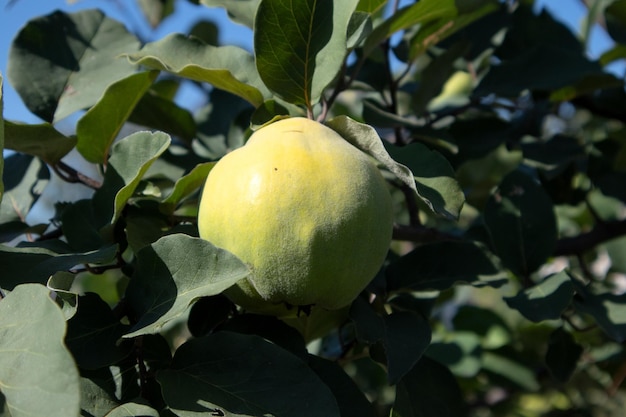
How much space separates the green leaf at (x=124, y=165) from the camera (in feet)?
2.91

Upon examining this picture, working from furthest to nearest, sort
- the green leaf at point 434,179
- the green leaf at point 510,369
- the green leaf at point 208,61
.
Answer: the green leaf at point 510,369 < the green leaf at point 208,61 < the green leaf at point 434,179

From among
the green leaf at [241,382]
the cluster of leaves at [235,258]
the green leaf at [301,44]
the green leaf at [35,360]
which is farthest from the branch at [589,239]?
the green leaf at [35,360]

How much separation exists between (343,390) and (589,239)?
772 millimetres

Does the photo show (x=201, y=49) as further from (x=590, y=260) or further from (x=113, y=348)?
(x=590, y=260)

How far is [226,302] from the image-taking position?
0.93 m

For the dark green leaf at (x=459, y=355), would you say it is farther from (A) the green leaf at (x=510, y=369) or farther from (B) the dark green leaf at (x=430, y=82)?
A: (B) the dark green leaf at (x=430, y=82)

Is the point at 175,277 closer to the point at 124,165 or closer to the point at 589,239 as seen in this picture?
the point at 124,165

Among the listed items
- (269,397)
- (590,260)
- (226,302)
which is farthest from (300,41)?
(590,260)

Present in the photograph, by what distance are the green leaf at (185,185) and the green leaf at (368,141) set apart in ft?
0.54

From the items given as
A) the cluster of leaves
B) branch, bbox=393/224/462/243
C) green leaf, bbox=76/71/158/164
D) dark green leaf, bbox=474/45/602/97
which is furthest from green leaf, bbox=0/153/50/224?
dark green leaf, bbox=474/45/602/97

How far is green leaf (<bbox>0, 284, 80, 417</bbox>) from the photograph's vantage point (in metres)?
0.55

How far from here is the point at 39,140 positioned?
101 centimetres

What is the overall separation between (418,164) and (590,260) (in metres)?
1.50

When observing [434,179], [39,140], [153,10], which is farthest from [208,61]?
[153,10]
